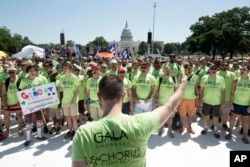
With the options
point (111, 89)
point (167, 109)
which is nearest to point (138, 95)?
point (167, 109)

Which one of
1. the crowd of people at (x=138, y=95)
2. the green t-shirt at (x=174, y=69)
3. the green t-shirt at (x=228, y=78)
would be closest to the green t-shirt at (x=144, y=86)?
the crowd of people at (x=138, y=95)

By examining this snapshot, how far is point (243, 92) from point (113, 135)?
5786 millimetres

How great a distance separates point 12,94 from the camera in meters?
6.69

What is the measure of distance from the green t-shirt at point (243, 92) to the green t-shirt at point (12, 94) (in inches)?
230

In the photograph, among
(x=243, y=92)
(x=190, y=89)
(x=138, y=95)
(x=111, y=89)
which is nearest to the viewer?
(x=111, y=89)

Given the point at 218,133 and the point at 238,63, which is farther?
the point at 238,63

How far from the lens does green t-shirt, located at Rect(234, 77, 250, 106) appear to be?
6430mm

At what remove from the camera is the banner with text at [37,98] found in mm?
6324

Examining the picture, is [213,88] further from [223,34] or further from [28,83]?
[223,34]

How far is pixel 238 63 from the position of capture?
8.79 m

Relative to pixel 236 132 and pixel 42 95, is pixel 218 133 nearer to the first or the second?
pixel 236 132

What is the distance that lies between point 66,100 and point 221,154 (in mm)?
4010

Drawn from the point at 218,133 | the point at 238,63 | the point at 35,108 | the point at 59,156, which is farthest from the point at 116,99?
the point at 238,63

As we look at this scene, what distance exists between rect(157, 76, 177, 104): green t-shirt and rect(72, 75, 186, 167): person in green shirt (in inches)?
201
